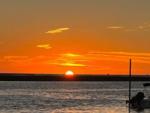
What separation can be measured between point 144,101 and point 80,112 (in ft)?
38.9

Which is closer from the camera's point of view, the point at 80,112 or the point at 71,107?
the point at 80,112

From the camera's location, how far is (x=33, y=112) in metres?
69.1

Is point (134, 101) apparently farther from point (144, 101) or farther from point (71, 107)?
point (71, 107)

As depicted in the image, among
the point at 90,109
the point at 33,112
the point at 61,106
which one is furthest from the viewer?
the point at 61,106

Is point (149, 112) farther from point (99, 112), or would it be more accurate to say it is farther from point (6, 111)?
point (6, 111)

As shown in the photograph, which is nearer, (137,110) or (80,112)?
(80,112)

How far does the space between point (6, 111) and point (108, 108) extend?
41.5ft

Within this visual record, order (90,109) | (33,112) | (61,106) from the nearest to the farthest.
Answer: (33,112) → (90,109) → (61,106)

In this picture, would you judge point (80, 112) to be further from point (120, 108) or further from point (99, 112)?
point (120, 108)

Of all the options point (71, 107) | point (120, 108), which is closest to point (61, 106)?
point (71, 107)

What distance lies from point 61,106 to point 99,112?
11.8 metres

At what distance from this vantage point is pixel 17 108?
7500 cm

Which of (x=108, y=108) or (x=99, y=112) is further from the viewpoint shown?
(x=108, y=108)

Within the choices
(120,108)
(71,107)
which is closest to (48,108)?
(71,107)
